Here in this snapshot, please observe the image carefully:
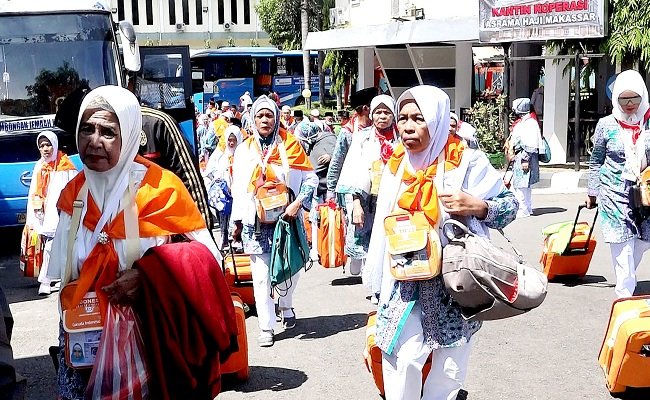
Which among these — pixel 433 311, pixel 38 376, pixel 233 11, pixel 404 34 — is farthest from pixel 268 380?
pixel 233 11

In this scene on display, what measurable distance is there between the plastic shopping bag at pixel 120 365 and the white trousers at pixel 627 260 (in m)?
4.66

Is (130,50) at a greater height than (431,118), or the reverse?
(130,50)

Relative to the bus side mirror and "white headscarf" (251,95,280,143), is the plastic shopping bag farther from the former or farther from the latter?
the bus side mirror

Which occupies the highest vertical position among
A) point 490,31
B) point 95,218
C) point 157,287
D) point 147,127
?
point 490,31

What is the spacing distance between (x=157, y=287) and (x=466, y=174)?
→ 1.60 meters

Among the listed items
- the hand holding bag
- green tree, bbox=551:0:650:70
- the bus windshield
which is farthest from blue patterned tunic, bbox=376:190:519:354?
green tree, bbox=551:0:650:70

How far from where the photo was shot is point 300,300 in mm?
8133

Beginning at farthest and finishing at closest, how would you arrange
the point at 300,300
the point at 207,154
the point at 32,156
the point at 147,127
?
the point at 207,154 → the point at 32,156 → the point at 300,300 → the point at 147,127

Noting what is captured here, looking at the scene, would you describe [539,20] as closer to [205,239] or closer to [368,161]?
[368,161]

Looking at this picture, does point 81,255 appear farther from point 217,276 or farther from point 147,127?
point 147,127

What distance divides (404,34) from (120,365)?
1935 centimetres

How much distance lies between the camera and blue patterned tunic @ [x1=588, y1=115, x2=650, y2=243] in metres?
6.74

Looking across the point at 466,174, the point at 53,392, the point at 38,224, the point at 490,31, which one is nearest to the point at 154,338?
the point at 466,174

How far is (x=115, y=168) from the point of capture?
3.40 meters
